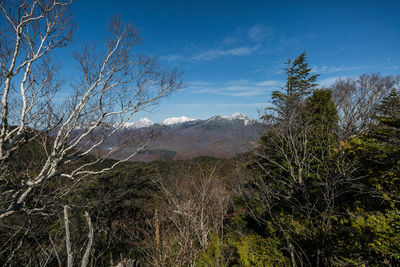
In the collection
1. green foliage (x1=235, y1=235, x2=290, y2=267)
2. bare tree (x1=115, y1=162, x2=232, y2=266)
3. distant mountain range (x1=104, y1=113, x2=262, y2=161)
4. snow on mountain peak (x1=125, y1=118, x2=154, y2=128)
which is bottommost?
green foliage (x1=235, y1=235, x2=290, y2=267)

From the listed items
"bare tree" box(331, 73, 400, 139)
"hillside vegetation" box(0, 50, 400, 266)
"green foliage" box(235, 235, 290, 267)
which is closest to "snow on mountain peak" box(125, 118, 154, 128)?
"hillside vegetation" box(0, 50, 400, 266)

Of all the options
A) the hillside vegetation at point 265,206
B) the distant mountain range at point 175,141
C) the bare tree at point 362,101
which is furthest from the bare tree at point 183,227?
the bare tree at point 362,101

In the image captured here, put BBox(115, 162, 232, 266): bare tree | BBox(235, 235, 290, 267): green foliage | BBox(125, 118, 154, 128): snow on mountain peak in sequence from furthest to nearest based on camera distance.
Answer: BBox(125, 118, 154, 128): snow on mountain peak < BBox(235, 235, 290, 267): green foliage < BBox(115, 162, 232, 266): bare tree

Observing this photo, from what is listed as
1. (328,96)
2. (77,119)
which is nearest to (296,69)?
(328,96)

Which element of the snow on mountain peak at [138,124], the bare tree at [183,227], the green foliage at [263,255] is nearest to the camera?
the bare tree at [183,227]

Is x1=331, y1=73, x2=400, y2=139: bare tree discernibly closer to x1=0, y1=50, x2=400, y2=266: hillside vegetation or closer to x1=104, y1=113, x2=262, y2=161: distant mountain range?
x1=0, y1=50, x2=400, y2=266: hillside vegetation

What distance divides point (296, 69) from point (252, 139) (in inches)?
354

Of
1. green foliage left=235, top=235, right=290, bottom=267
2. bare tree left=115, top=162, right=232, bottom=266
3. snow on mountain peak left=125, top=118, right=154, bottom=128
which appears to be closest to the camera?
bare tree left=115, top=162, right=232, bottom=266

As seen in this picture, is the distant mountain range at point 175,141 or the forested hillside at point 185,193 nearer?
the forested hillside at point 185,193

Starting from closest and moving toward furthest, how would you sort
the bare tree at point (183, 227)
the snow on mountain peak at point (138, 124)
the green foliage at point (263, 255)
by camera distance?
1. the bare tree at point (183, 227)
2. the green foliage at point (263, 255)
3. the snow on mountain peak at point (138, 124)

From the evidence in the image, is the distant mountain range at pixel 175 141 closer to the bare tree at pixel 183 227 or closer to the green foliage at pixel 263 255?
the bare tree at pixel 183 227

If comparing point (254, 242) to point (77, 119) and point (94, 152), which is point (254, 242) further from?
point (77, 119)

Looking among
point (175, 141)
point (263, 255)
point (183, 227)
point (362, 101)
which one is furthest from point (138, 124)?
point (362, 101)

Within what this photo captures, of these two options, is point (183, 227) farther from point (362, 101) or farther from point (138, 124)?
point (362, 101)
